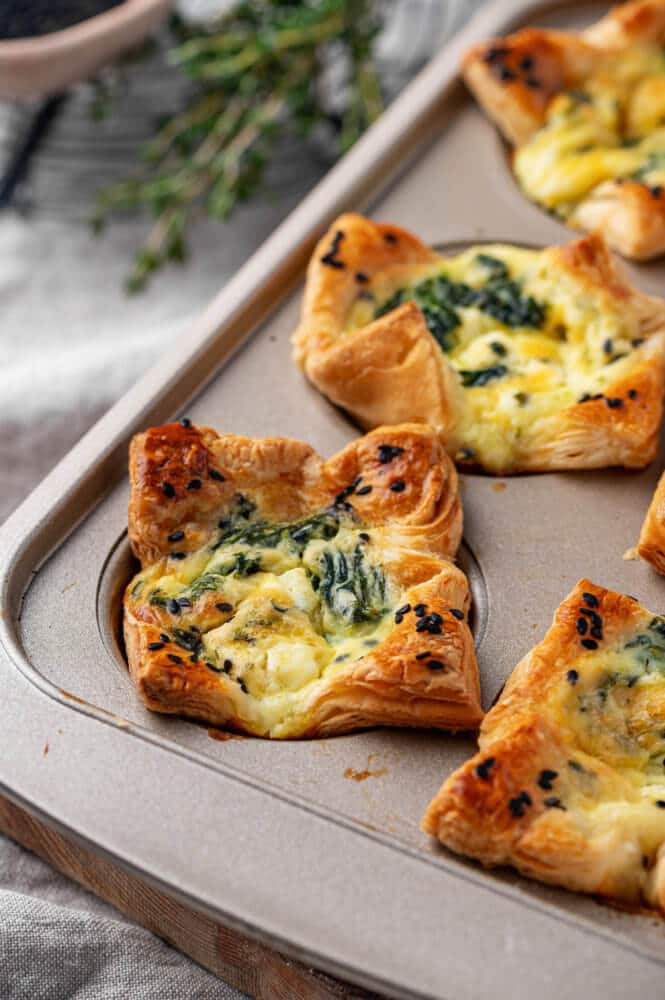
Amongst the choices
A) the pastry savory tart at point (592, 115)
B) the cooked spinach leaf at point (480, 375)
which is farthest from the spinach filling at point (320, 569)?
the pastry savory tart at point (592, 115)

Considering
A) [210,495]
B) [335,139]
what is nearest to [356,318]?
[210,495]

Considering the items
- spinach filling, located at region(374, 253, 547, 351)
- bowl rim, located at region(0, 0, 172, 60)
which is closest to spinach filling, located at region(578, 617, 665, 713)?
spinach filling, located at region(374, 253, 547, 351)

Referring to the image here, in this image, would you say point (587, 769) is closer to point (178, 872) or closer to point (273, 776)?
point (273, 776)

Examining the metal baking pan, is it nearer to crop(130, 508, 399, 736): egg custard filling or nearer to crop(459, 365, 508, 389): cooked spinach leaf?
crop(130, 508, 399, 736): egg custard filling

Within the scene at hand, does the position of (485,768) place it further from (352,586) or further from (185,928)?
(185,928)

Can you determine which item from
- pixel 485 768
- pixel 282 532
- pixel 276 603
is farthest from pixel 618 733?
pixel 282 532

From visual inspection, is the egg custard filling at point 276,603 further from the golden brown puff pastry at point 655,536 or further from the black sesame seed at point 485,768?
the golden brown puff pastry at point 655,536

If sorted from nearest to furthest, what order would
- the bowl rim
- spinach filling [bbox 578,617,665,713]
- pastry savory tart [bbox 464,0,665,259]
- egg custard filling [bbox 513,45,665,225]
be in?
spinach filling [bbox 578,617,665,713] < pastry savory tart [bbox 464,0,665,259] < egg custard filling [bbox 513,45,665,225] < the bowl rim
